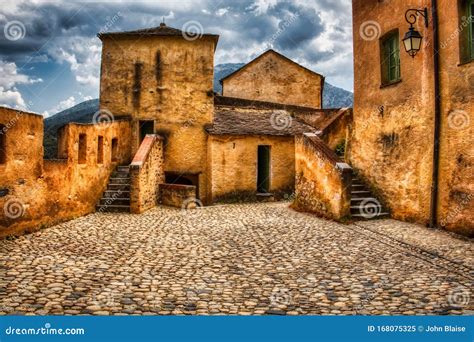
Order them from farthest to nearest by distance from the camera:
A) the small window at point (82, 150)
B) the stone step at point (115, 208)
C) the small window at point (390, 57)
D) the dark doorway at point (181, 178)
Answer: the dark doorway at point (181, 178), the stone step at point (115, 208), the small window at point (82, 150), the small window at point (390, 57)

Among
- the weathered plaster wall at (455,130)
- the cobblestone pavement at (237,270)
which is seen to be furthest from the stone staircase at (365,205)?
the weathered plaster wall at (455,130)

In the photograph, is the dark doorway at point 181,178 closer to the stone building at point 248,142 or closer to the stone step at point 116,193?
the stone building at point 248,142

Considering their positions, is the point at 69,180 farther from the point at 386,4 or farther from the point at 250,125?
the point at 386,4

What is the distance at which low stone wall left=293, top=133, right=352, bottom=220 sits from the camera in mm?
10250

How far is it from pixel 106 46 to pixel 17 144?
10085 mm

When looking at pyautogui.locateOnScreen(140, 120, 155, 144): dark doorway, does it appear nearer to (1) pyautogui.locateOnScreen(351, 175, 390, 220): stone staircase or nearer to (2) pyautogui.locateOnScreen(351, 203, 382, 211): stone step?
(1) pyautogui.locateOnScreen(351, 175, 390, 220): stone staircase

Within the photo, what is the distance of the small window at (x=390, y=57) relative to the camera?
1050 centimetres

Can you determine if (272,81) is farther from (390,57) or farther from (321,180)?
(321,180)

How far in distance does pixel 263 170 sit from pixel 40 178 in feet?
36.0

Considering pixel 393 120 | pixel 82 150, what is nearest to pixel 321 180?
pixel 393 120

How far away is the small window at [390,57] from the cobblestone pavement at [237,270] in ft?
14.3

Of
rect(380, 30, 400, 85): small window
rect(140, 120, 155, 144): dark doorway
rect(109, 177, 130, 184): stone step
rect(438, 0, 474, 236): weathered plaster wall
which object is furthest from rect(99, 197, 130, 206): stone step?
rect(438, 0, 474, 236): weathered plaster wall

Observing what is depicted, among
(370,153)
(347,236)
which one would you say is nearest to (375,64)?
(370,153)

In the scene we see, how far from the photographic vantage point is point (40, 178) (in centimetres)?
902
